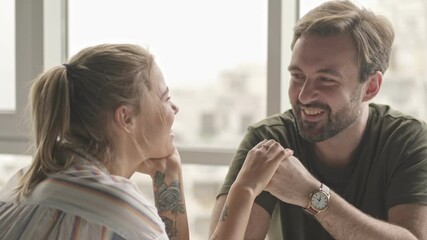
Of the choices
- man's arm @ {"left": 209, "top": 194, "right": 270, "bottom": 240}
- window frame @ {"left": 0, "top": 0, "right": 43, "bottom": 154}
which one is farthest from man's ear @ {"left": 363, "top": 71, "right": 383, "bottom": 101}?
window frame @ {"left": 0, "top": 0, "right": 43, "bottom": 154}

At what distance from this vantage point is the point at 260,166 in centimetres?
166

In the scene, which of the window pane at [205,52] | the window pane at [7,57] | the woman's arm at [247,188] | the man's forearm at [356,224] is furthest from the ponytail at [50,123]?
the window pane at [7,57]

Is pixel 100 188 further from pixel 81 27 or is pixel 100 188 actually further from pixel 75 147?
pixel 81 27

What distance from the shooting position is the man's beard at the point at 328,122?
74.5 inches

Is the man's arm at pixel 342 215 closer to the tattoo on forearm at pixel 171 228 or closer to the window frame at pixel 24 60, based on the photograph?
the tattoo on forearm at pixel 171 228

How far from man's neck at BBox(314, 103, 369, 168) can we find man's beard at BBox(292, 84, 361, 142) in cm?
3

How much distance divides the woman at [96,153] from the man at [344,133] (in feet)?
0.94

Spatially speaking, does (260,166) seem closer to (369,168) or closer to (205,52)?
(369,168)

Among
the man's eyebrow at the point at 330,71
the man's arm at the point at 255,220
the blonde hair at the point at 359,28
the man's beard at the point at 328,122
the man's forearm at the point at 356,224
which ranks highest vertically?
the blonde hair at the point at 359,28

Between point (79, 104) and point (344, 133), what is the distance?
0.84 m

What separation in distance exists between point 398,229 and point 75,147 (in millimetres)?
855

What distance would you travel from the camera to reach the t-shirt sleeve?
5.84 feet

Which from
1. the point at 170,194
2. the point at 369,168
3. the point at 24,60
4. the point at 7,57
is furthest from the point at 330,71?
the point at 7,57

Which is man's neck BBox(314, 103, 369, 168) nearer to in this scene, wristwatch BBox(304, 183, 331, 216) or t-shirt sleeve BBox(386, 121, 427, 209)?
t-shirt sleeve BBox(386, 121, 427, 209)
